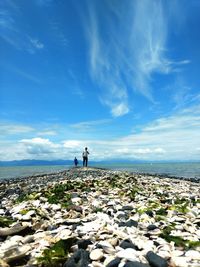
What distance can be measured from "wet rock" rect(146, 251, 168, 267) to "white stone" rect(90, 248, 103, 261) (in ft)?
2.78

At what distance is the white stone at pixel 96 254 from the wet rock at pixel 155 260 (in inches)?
33.4

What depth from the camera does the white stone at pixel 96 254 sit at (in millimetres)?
6032

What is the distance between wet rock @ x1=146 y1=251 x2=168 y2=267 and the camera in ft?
18.3

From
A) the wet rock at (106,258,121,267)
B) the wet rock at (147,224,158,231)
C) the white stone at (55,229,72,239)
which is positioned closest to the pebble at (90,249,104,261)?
the wet rock at (106,258,121,267)

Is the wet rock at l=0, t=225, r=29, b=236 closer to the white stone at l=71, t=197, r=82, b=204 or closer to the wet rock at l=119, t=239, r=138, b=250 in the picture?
the wet rock at l=119, t=239, r=138, b=250

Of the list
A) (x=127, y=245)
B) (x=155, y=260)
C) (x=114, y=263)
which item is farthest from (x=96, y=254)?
(x=155, y=260)

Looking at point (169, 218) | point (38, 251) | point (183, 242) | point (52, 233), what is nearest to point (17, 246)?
point (38, 251)

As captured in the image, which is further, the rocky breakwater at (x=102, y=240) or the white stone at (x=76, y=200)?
the white stone at (x=76, y=200)

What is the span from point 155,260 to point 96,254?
42.9 inches

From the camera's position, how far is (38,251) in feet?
21.3

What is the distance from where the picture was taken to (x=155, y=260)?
566 centimetres

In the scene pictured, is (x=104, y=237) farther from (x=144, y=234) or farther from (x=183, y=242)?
(x=183, y=242)

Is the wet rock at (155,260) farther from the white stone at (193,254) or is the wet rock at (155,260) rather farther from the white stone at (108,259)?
the white stone at (193,254)

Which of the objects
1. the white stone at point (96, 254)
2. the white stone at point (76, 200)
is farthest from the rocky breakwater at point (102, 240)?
the white stone at point (76, 200)
